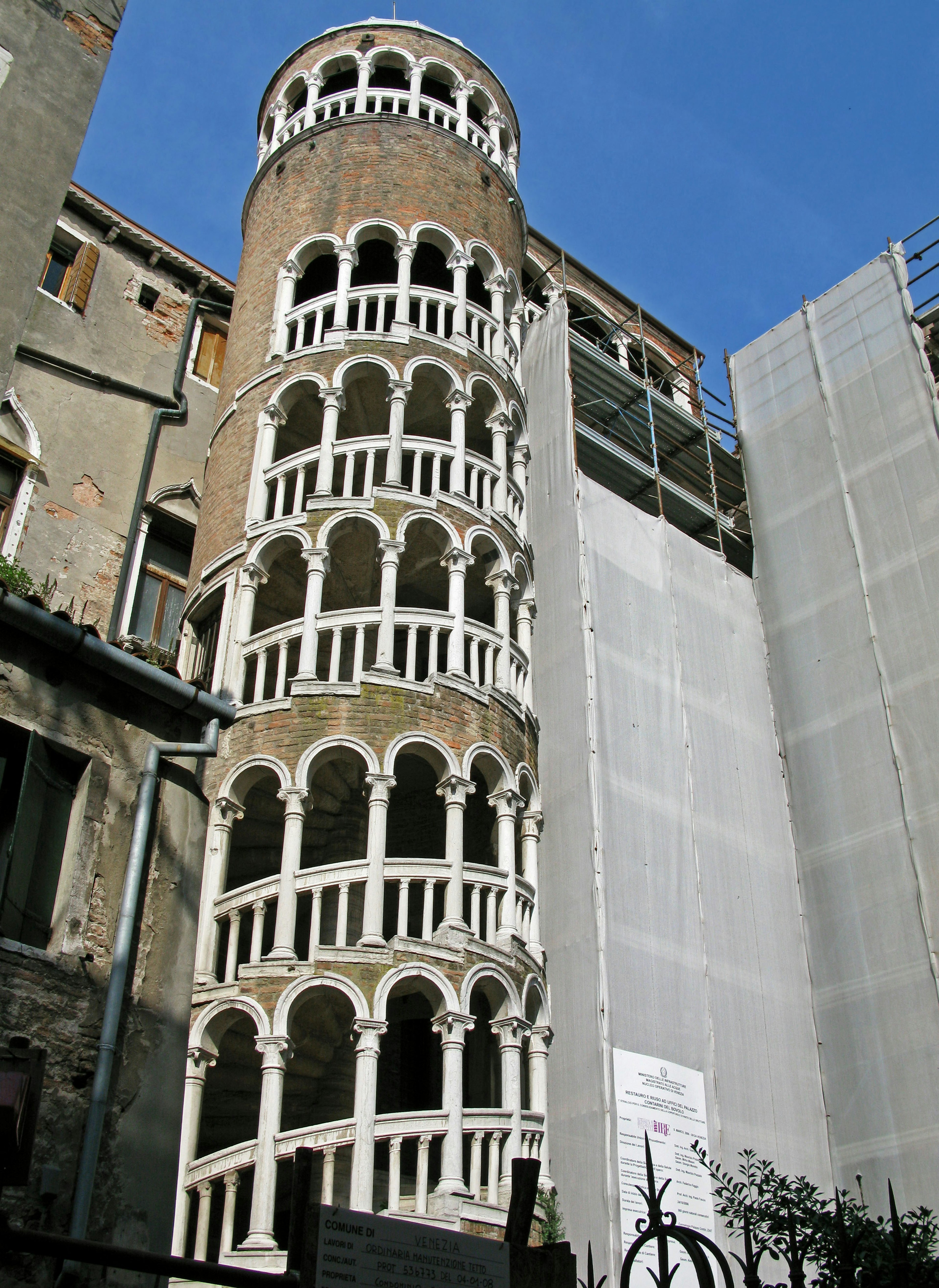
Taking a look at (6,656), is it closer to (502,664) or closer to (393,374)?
(502,664)

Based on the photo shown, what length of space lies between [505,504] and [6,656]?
42.6ft

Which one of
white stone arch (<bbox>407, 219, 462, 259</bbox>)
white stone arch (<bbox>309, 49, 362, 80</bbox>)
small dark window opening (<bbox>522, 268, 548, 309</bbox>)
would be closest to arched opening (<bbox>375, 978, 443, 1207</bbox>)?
white stone arch (<bbox>407, 219, 462, 259</bbox>)

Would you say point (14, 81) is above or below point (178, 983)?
above

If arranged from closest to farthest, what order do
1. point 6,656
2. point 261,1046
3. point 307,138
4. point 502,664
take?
point 6,656
point 261,1046
point 502,664
point 307,138

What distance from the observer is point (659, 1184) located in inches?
656

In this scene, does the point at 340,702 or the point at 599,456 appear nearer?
the point at 340,702

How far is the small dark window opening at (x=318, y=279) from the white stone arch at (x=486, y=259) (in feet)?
8.23

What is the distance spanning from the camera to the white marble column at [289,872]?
616 inches

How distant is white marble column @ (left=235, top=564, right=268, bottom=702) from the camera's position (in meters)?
18.5

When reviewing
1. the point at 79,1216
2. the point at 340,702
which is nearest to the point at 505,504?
the point at 340,702

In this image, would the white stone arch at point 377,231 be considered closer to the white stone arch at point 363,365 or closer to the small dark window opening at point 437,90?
the white stone arch at point 363,365

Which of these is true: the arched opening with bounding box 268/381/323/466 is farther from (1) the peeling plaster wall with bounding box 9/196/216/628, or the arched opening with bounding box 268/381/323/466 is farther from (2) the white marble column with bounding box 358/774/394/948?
(2) the white marble column with bounding box 358/774/394/948

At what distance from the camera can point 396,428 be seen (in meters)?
20.3

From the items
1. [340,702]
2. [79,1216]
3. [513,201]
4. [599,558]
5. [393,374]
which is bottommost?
[79,1216]
